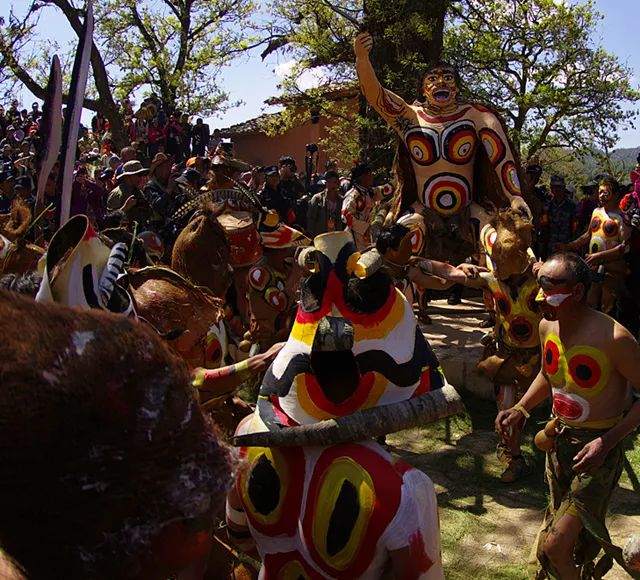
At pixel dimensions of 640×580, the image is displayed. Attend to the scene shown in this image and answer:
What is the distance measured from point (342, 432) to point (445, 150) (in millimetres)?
4335

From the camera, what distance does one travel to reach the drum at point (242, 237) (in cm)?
515

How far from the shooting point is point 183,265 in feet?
14.5

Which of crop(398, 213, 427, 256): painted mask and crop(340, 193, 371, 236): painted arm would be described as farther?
crop(340, 193, 371, 236): painted arm

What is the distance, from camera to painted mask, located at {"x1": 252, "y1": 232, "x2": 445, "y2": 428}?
2211mm

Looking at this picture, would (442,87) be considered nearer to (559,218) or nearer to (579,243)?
(579,243)

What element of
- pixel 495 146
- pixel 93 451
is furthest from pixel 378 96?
pixel 93 451

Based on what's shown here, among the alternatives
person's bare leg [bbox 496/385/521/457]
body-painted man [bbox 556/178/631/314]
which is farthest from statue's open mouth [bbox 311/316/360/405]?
body-painted man [bbox 556/178/631/314]

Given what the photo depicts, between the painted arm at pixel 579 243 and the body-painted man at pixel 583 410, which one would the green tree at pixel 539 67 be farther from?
the body-painted man at pixel 583 410

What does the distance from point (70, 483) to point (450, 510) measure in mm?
3797

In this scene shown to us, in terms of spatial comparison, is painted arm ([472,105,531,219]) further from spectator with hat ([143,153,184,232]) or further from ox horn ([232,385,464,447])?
ox horn ([232,385,464,447])

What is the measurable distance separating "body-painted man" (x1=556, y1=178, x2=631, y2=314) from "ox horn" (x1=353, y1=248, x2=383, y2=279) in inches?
225

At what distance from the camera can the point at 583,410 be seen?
10.1 ft

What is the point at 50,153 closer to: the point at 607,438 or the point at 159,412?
the point at 159,412

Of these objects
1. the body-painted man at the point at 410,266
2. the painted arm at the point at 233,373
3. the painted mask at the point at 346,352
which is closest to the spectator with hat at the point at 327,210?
the body-painted man at the point at 410,266
